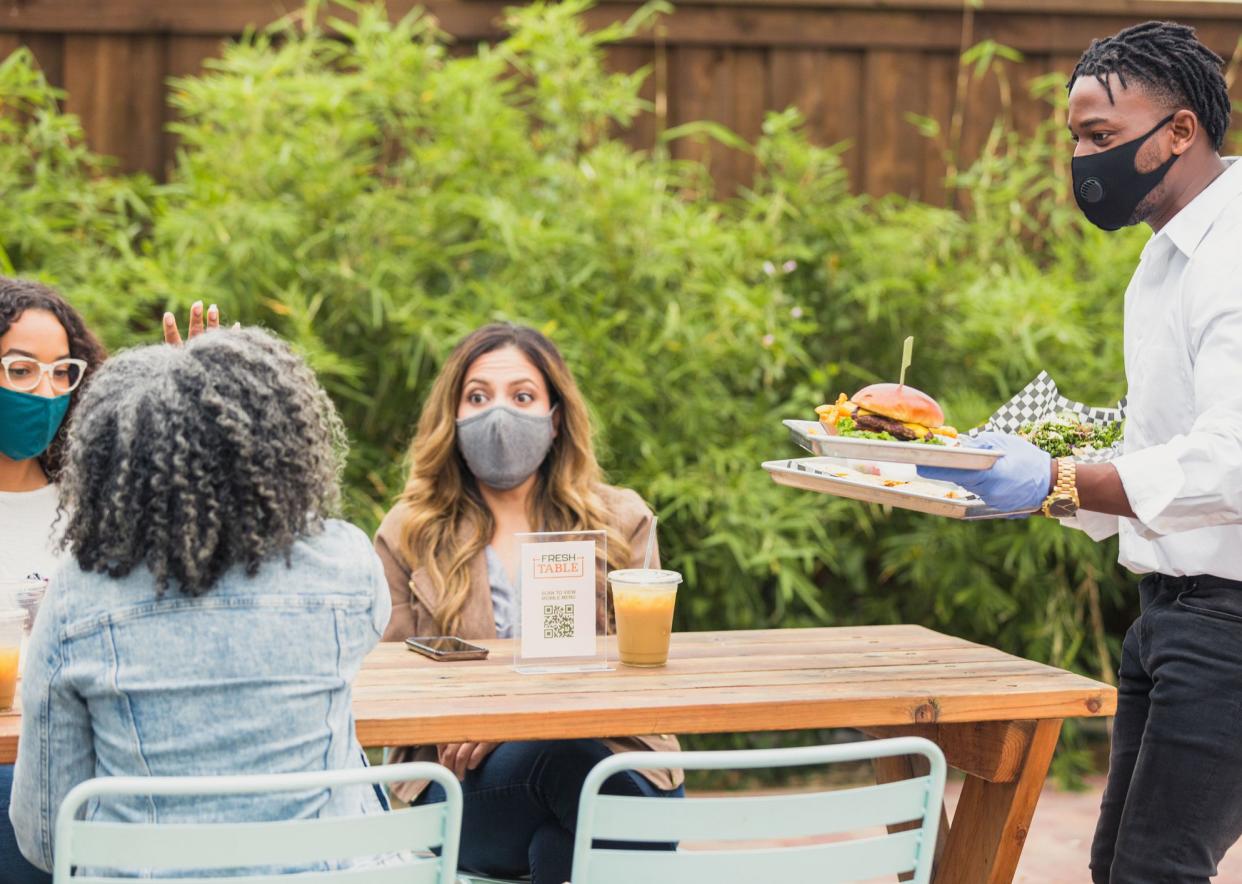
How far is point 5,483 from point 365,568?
124 cm

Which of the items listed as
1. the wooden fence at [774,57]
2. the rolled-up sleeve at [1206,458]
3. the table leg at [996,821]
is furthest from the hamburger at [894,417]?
the wooden fence at [774,57]

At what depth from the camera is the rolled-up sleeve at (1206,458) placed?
1824mm

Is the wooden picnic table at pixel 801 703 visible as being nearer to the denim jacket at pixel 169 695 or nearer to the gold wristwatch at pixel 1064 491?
the denim jacket at pixel 169 695

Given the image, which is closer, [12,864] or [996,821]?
[12,864]

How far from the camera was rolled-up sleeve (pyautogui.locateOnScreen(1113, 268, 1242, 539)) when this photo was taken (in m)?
1.82

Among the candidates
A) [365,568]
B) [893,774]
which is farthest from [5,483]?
[893,774]

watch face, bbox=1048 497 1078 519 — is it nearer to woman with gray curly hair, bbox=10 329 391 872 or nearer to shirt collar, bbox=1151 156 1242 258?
shirt collar, bbox=1151 156 1242 258

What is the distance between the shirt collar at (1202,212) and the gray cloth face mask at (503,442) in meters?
1.24

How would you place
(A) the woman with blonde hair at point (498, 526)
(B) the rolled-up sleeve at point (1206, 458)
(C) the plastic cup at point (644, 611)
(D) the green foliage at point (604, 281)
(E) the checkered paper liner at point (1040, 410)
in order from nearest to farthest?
(B) the rolled-up sleeve at point (1206, 458), (C) the plastic cup at point (644, 611), (E) the checkered paper liner at point (1040, 410), (A) the woman with blonde hair at point (498, 526), (D) the green foliage at point (604, 281)

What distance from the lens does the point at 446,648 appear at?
229 centimetres

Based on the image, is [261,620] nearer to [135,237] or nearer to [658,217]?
[658,217]

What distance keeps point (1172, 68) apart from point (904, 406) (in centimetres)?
65

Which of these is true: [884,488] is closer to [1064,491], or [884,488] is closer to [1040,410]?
[1064,491]

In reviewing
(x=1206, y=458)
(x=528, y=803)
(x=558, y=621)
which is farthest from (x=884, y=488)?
(x=528, y=803)
